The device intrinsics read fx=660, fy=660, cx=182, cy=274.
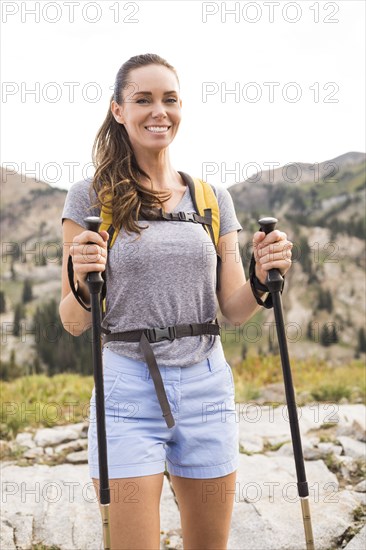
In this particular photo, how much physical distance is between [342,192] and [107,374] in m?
50.8

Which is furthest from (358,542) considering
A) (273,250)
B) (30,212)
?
(30,212)

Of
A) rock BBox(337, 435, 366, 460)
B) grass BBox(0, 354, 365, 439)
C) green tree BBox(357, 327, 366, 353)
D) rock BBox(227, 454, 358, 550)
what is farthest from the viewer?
green tree BBox(357, 327, 366, 353)

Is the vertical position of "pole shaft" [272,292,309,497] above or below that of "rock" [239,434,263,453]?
above

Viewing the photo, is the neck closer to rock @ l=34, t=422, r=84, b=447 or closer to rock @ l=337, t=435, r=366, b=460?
rock @ l=337, t=435, r=366, b=460

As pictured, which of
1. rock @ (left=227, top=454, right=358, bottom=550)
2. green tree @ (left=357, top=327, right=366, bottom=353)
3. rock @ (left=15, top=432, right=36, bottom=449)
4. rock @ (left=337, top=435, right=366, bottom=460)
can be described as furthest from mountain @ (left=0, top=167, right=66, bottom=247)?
rock @ (left=227, top=454, right=358, bottom=550)

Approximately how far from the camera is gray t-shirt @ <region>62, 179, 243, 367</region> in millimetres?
2717

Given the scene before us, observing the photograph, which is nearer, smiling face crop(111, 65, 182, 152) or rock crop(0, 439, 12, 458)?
smiling face crop(111, 65, 182, 152)

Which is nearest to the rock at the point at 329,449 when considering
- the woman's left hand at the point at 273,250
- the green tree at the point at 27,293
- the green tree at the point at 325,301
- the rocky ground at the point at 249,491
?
the rocky ground at the point at 249,491

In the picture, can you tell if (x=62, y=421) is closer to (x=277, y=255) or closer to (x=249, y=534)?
(x=249, y=534)

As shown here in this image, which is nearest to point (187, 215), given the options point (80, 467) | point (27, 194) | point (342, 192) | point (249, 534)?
point (249, 534)

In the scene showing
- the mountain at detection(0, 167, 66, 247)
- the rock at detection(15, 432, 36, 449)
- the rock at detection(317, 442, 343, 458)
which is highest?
the mountain at detection(0, 167, 66, 247)

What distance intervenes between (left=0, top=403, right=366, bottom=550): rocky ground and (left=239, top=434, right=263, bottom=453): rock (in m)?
0.01

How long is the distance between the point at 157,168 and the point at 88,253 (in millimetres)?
752

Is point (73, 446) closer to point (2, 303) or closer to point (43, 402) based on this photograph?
point (43, 402)
